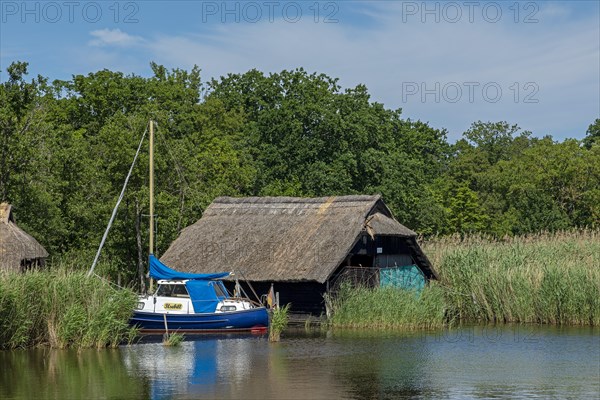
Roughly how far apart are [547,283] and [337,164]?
2363cm

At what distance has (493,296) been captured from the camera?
3506cm

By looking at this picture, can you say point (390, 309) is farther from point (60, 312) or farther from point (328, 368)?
point (60, 312)

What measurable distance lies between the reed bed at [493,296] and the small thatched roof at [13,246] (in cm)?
1057

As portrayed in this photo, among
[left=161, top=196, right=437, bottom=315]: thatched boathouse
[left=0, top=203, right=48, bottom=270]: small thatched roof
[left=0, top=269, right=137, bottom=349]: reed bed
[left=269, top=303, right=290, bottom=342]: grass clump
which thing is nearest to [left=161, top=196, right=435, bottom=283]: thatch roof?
[left=161, top=196, right=437, bottom=315]: thatched boathouse

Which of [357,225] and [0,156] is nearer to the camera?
[357,225]

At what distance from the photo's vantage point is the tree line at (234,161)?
42.4 metres

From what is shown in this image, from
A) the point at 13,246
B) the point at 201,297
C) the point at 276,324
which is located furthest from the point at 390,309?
the point at 13,246

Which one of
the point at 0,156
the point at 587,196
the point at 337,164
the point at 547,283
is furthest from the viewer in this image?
the point at 587,196

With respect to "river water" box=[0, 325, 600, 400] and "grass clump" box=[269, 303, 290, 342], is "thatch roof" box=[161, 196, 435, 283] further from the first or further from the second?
"river water" box=[0, 325, 600, 400]

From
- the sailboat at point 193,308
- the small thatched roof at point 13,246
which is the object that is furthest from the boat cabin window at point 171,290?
the small thatched roof at point 13,246

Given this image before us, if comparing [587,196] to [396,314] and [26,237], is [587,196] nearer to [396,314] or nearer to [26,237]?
[396,314]

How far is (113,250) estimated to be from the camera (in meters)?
44.1

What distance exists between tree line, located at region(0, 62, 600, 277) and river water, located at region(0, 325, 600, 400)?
12832mm

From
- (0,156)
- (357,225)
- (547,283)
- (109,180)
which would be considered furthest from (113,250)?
(547,283)
